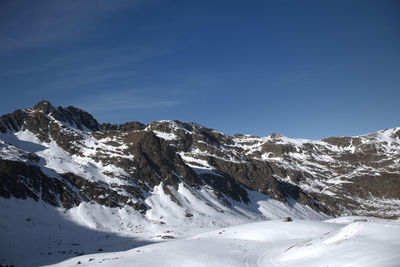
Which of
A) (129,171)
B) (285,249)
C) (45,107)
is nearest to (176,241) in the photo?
(285,249)

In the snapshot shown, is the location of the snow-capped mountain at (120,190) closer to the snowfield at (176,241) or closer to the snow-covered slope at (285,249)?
the snowfield at (176,241)

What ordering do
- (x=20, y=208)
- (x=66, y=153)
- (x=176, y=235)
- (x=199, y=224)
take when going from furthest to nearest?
(x=66, y=153), (x=199, y=224), (x=176, y=235), (x=20, y=208)

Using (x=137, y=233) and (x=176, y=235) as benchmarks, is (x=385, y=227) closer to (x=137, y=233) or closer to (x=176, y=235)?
(x=176, y=235)

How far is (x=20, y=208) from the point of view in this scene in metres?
52.2

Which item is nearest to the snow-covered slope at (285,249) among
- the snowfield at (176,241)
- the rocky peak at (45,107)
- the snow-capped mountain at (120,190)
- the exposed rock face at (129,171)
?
the snowfield at (176,241)

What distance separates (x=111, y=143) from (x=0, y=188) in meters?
46.1

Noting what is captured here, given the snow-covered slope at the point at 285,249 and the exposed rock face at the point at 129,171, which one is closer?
the snow-covered slope at the point at 285,249

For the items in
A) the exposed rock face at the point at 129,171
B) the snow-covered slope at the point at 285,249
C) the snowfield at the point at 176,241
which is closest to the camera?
the snow-covered slope at the point at 285,249

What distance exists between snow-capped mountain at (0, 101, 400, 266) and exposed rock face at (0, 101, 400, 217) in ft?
1.03

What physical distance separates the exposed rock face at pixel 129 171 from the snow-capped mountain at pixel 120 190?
31 centimetres

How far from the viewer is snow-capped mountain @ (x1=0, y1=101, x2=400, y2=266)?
53812mm

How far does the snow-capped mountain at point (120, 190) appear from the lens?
5381 cm

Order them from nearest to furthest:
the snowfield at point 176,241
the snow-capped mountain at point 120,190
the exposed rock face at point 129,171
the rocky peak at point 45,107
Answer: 1. the snowfield at point 176,241
2. the snow-capped mountain at point 120,190
3. the exposed rock face at point 129,171
4. the rocky peak at point 45,107

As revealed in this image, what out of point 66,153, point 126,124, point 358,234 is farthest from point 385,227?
point 126,124
